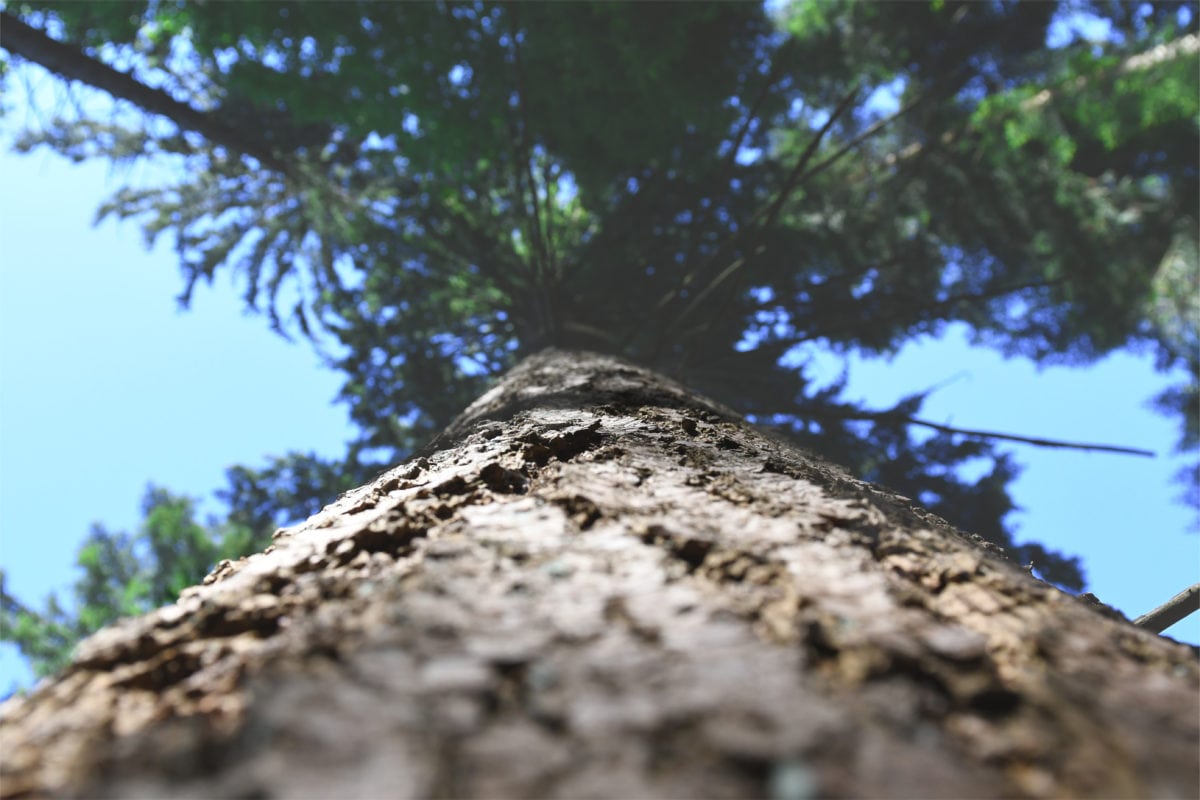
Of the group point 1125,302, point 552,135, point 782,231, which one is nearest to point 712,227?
point 782,231

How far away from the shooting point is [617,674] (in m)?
0.71

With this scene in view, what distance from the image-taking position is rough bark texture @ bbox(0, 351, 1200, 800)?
0.60 meters

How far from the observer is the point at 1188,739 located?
697 millimetres

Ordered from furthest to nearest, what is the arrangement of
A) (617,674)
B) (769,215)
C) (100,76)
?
(100,76), (769,215), (617,674)

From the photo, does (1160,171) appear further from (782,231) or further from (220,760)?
(220,760)

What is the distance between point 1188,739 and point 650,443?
1.20 meters

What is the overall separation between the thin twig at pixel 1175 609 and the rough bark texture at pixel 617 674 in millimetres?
859

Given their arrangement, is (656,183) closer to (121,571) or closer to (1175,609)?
(1175,609)

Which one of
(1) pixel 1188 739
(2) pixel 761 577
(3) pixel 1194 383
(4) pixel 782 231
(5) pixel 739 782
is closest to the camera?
(5) pixel 739 782

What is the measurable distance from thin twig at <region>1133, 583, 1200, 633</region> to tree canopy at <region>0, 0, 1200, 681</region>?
12.3 feet

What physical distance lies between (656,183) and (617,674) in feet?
25.3

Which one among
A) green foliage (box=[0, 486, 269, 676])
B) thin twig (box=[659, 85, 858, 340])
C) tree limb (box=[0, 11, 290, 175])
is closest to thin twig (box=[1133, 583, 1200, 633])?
thin twig (box=[659, 85, 858, 340])

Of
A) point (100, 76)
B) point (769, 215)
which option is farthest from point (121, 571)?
point (769, 215)

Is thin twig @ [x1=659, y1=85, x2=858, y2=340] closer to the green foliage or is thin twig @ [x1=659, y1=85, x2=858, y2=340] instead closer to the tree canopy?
the tree canopy
